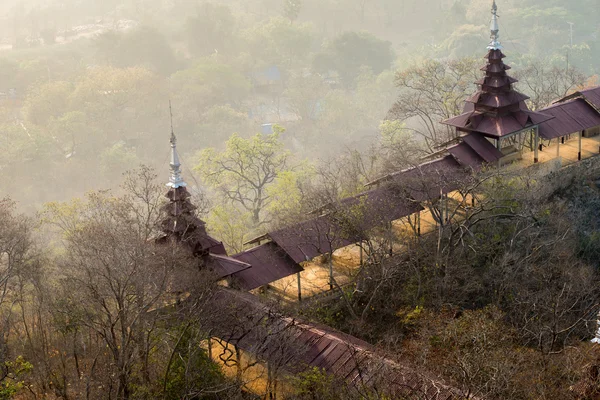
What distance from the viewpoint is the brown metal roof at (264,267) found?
3620cm

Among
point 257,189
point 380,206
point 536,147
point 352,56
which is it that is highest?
point 352,56

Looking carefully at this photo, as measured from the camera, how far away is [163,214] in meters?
35.7

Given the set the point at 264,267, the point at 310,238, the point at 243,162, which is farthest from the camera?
the point at 243,162

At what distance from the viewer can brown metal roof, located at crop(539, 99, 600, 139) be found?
44591mm

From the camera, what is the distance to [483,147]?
4372 cm

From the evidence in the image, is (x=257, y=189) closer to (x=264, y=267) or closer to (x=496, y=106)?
(x=496, y=106)

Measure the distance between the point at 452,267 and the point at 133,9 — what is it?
102340 millimetres

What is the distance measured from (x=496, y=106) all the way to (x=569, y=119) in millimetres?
4527

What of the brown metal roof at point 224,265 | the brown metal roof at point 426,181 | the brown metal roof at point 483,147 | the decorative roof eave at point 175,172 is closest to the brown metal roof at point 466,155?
the brown metal roof at point 483,147

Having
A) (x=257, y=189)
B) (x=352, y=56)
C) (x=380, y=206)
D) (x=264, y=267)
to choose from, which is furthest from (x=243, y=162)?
(x=352, y=56)

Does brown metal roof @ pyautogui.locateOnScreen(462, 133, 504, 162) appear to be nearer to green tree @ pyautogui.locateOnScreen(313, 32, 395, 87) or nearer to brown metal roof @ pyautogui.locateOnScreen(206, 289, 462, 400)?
brown metal roof @ pyautogui.locateOnScreen(206, 289, 462, 400)

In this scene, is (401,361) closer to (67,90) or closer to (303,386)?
(303,386)

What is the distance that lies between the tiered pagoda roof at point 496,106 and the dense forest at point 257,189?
11.1 ft

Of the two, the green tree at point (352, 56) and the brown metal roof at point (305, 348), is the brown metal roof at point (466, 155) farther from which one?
the green tree at point (352, 56)
